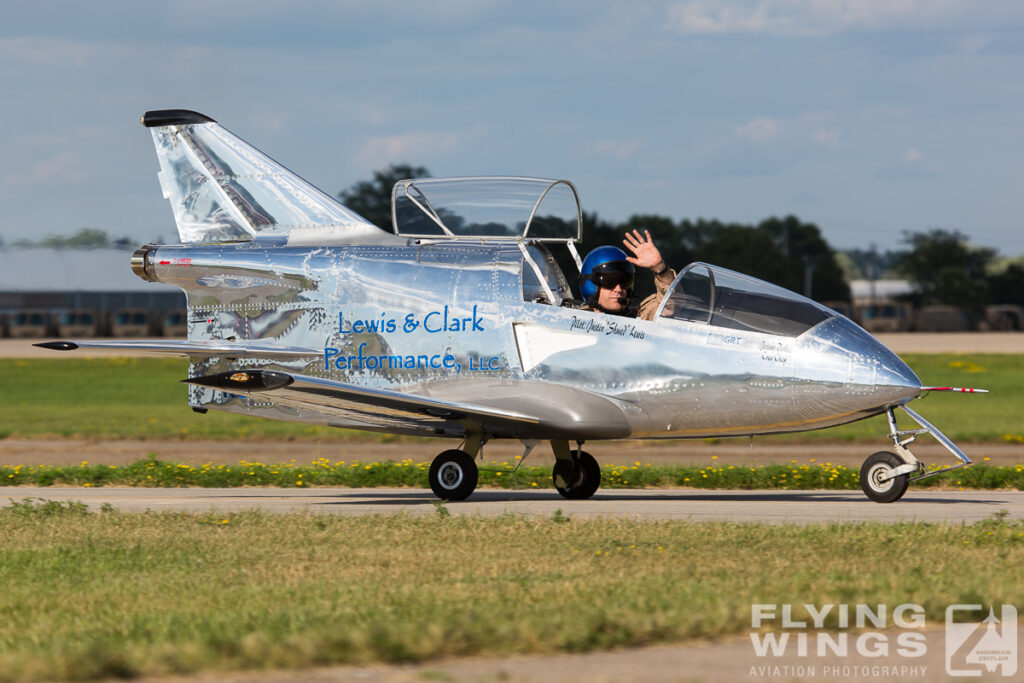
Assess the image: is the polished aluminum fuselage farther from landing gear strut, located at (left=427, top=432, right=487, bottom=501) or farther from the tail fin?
the tail fin

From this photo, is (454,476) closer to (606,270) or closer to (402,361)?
(402,361)

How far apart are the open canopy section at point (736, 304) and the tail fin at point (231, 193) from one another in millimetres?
3556

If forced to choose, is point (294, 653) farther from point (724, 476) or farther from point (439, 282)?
point (724, 476)

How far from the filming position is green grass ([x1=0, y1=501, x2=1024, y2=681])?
625 cm

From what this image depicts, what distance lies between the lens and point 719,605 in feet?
22.8

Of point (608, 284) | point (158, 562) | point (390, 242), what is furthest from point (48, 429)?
point (158, 562)

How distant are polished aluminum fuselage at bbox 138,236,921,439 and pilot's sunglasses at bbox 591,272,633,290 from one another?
1.93 ft

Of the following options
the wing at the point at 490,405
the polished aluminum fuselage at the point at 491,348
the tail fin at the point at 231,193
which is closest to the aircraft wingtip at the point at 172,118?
the tail fin at the point at 231,193

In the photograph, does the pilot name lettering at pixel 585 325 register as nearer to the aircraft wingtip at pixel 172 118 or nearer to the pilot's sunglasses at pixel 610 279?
the pilot's sunglasses at pixel 610 279

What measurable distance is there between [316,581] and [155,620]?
4.59ft

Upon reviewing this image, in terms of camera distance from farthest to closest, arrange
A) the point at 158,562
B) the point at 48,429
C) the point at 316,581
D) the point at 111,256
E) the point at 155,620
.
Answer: the point at 111,256, the point at 48,429, the point at 158,562, the point at 316,581, the point at 155,620

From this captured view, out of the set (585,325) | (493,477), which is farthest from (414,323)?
(493,477)

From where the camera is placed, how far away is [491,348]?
12.9m

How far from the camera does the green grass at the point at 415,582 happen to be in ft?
20.5
